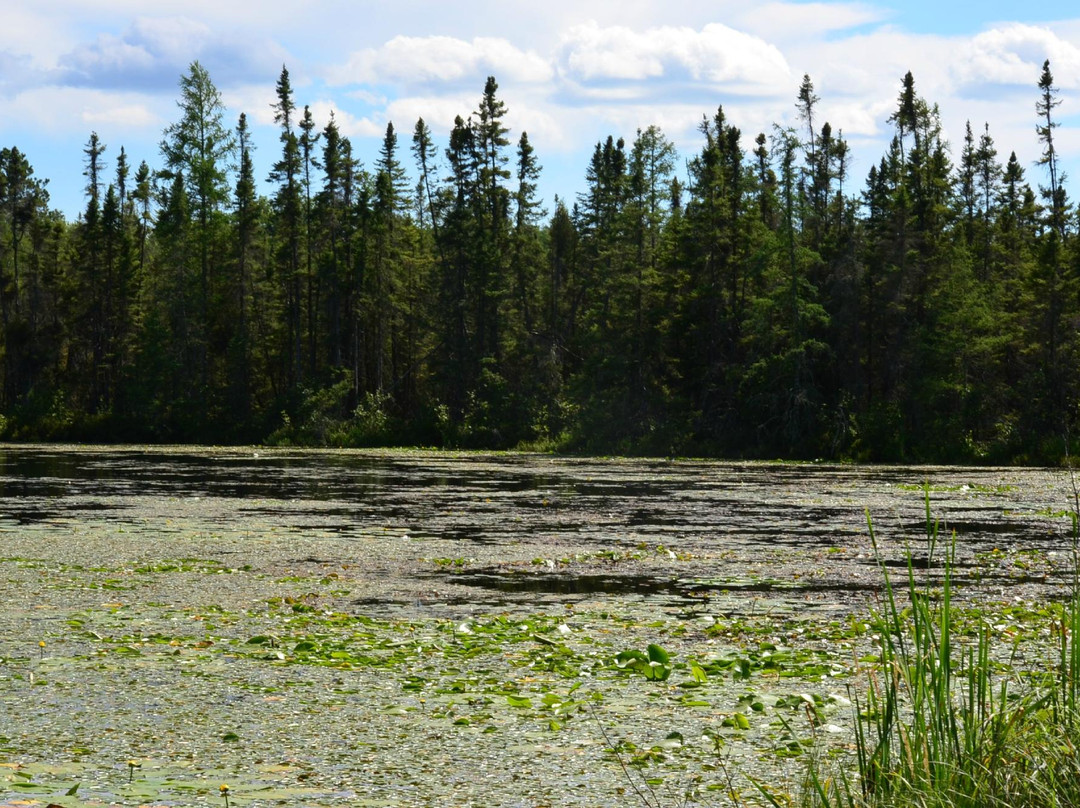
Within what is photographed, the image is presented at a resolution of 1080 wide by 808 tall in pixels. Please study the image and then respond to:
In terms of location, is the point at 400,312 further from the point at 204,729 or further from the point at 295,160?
the point at 204,729

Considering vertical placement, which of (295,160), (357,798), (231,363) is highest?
(295,160)

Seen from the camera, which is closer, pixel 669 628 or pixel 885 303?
pixel 669 628

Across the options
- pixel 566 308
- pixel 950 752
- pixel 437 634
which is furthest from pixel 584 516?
pixel 566 308

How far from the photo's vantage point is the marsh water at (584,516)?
13.1 metres

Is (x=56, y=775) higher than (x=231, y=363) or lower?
lower

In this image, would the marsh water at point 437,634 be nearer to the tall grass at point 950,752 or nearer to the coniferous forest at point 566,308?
the tall grass at point 950,752

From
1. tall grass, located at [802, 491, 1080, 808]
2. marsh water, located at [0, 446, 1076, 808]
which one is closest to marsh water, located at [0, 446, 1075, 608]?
marsh water, located at [0, 446, 1076, 808]

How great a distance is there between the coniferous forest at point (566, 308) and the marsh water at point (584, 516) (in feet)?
35.5

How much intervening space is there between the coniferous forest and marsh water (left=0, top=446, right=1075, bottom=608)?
10.8 metres

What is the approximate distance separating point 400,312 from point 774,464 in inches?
1211

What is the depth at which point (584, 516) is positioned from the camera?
20.4 m

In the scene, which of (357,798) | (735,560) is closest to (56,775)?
(357,798)

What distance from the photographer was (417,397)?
66.7 meters

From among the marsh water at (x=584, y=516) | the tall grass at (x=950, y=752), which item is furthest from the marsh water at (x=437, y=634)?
the tall grass at (x=950, y=752)
